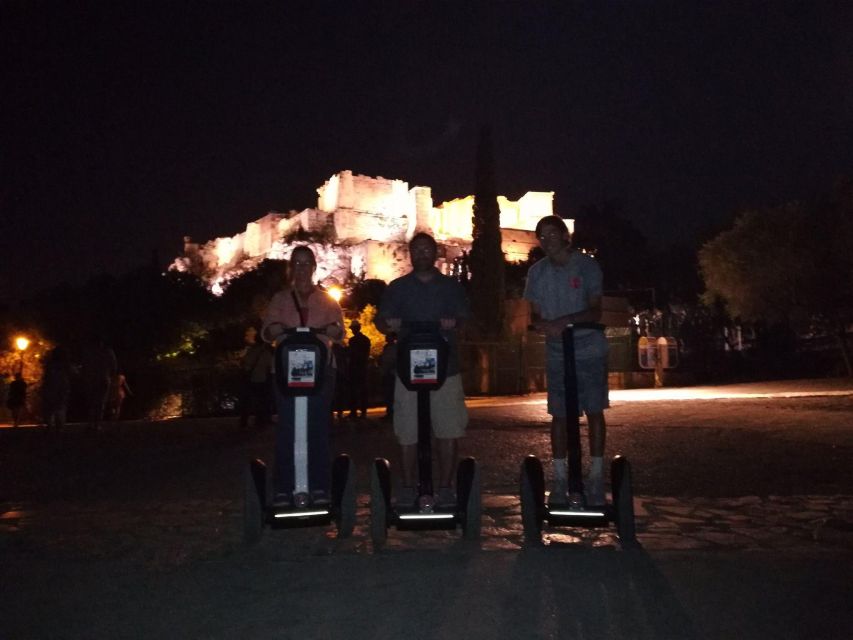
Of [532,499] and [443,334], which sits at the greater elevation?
[443,334]

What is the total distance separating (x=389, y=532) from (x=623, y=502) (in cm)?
140

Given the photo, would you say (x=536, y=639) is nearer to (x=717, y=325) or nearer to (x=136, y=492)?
(x=136, y=492)

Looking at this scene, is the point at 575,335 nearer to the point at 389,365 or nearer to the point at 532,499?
the point at 532,499

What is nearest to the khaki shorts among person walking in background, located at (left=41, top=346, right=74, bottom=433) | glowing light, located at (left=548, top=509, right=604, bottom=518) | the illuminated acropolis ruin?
glowing light, located at (left=548, top=509, right=604, bottom=518)

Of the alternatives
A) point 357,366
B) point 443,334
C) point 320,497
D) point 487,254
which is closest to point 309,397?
point 320,497

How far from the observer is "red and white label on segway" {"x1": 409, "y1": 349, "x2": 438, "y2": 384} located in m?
3.93

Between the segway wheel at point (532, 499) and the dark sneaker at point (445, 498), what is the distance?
0.40 metres

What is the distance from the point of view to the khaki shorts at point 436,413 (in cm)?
427

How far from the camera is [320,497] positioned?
4113 mm

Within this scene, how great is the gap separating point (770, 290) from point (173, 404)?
→ 22852 mm

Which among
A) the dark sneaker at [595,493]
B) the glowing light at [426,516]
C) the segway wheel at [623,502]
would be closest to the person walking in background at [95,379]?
the glowing light at [426,516]

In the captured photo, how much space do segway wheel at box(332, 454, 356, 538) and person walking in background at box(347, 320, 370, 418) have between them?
24.6 feet

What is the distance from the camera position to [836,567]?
11.5ft

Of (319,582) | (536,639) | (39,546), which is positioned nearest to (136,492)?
(39,546)
